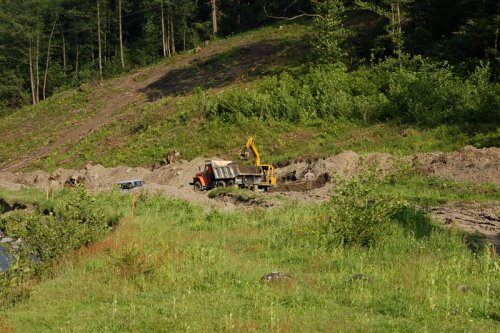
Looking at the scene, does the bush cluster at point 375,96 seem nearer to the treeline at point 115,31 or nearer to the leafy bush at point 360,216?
the treeline at point 115,31

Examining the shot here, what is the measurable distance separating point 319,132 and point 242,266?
20945 mm

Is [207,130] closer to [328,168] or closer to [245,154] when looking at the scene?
[245,154]

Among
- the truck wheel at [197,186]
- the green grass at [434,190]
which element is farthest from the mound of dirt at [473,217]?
the truck wheel at [197,186]

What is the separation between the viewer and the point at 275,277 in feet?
36.6

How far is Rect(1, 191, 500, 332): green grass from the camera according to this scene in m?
9.01

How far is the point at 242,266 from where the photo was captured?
1248 centimetres

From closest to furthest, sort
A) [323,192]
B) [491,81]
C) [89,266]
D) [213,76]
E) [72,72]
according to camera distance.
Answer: [89,266] < [323,192] < [491,81] < [213,76] < [72,72]

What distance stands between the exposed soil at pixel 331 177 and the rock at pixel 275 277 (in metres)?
3.89

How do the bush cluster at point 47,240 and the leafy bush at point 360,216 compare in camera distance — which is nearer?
the bush cluster at point 47,240

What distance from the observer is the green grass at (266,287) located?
9008 millimetres

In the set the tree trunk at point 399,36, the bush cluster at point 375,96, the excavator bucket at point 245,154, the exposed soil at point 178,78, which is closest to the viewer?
the bush cluster at point 375,96

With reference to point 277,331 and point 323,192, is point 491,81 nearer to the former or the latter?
point 323,192

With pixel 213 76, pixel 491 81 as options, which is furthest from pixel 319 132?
pixel 213 76

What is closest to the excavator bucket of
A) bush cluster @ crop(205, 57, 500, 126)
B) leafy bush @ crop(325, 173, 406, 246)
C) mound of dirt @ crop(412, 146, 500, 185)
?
bush cluster @ crop(205, 57, 500, 126)
